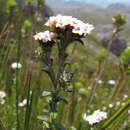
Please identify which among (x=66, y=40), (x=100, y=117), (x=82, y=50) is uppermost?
(x=66, y=40)

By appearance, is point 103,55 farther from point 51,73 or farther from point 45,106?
point 51,73

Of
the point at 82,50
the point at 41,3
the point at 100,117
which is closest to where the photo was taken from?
the point at 100,117

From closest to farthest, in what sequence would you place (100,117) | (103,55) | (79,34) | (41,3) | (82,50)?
(79,34), (100,117), (41,3), (103,55), (82,50)

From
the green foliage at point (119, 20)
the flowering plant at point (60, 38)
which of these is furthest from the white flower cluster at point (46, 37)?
the green foliage at point (119, 20)

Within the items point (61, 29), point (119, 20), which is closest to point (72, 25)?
point (61, 29)

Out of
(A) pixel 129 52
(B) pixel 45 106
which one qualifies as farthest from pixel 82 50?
(A) pixel 129 52

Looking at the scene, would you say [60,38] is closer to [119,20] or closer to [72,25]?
[72,25]

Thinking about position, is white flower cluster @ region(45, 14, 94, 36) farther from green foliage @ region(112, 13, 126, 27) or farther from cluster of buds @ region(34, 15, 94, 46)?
green foliage @ region(112, 13, 126, 27)

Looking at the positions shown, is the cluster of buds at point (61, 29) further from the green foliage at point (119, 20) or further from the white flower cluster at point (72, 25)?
the green foliage at point (119, 20)
